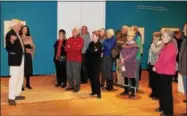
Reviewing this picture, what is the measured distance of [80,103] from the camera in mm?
5684

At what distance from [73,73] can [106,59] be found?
2.45 ft

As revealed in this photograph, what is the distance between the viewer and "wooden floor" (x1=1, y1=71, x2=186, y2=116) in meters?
5.10

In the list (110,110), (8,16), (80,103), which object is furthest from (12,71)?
(8,16)

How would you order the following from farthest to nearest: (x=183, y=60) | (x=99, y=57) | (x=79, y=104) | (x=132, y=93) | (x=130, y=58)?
(x=132, y=93) < (x=99, y=57) < (x=130, y=58) < (x=79, y=104) < (x=183, y=60)

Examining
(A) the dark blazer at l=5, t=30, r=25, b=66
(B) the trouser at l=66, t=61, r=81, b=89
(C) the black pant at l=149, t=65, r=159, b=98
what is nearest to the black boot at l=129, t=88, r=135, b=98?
(C) the black pant at l=149, t=65, r=159, b=98

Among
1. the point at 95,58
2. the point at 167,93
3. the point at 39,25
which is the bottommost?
the point at 167,93

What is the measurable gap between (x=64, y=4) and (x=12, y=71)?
380 cm

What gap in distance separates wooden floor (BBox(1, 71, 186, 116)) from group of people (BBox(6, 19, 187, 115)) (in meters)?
0.20

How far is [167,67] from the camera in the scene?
184 inches

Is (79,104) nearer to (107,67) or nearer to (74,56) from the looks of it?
(74,56)

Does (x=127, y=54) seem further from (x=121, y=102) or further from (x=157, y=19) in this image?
(x=157, y=19)

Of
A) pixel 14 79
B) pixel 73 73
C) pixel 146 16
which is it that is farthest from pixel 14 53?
pixel 146 16

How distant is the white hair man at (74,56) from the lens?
634 cm

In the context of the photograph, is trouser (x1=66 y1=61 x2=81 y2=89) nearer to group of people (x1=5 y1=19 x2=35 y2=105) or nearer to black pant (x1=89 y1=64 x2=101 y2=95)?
black pant (x1=89 y1=64 x2=101 y2=95)
